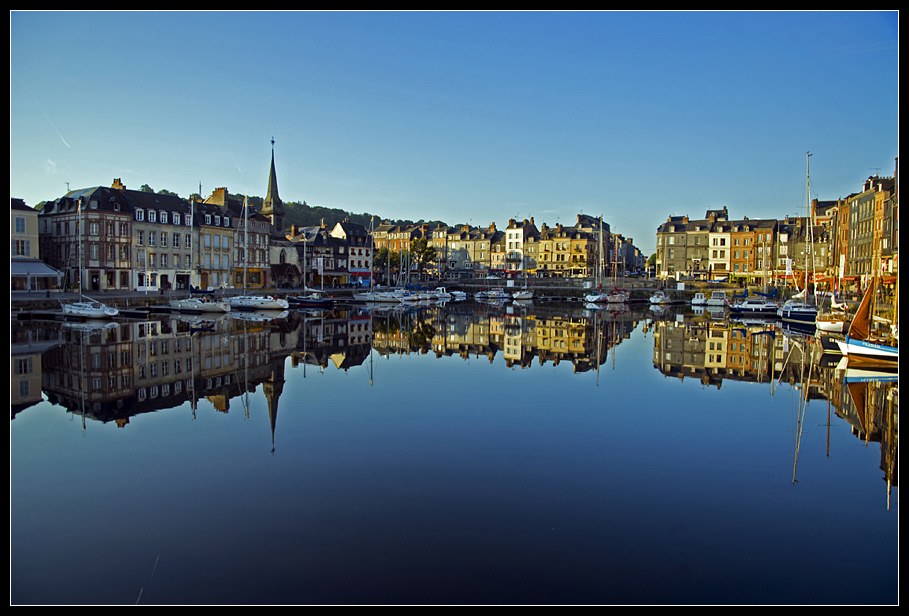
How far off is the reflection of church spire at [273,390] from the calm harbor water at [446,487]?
0.16 m

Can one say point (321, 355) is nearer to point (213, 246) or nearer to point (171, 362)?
point (171, 362)

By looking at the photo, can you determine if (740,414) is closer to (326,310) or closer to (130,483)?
(130,483)

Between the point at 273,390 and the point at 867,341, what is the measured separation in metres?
21.8

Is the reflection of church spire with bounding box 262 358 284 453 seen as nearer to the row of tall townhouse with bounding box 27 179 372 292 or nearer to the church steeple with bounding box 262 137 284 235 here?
the row of tall townhouse with bounding box 27 179 372 292

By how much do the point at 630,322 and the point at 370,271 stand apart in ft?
165

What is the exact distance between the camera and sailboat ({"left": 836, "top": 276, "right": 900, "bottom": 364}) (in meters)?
24.0

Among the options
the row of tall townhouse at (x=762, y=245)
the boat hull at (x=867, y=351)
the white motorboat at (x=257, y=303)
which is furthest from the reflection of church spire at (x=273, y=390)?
the row of tall townhouse at (x=762, y=245)

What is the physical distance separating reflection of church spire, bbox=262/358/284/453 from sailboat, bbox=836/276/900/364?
21400mm

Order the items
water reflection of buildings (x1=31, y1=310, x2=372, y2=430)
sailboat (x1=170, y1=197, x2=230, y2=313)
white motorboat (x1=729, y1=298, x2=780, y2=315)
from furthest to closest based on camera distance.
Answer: white motorboat (x1=729, y1=298, x2=780, y2=315), sailboat (x1=170, y1=197, x2=230, y2=313), water reflection of buildings (x1=31, y1=310, x2=372, y2=430)

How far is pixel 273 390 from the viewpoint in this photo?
18.5 m

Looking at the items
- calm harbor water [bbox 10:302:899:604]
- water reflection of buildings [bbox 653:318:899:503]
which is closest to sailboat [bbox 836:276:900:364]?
water reflection of buildings [bbox 653:318:899:503]

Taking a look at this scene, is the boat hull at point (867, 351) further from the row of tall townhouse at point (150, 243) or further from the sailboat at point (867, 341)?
the row of tall townhouse at point (150, 243)

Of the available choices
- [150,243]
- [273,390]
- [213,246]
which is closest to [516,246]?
[213,246]
